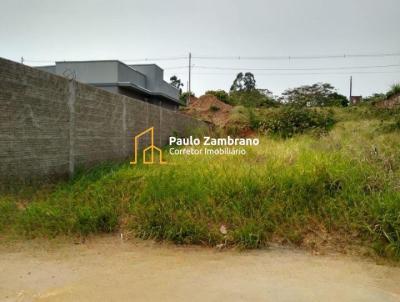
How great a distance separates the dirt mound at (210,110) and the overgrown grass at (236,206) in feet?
49.2

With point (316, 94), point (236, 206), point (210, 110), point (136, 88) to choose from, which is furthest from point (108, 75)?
point (316, 94)

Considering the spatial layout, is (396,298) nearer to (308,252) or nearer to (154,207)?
(308,252)

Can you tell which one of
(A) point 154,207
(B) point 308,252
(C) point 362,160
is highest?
(C) point 362,160

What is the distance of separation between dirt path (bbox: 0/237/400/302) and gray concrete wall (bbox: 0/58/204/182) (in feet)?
4.88

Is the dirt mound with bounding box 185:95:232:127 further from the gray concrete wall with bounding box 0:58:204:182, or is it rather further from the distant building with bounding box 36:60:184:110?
the gray concrete wall with bounding box 0:58:204:182

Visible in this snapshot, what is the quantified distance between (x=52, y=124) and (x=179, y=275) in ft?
11.3

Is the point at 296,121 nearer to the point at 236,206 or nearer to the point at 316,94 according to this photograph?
the point at 236,206

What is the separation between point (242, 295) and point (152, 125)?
7.78m

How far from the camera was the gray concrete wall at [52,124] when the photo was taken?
181 inches

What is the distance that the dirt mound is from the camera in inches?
834

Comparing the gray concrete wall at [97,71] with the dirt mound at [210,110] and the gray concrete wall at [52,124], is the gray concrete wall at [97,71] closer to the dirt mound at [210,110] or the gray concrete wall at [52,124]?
the dirt mound at [210,110]

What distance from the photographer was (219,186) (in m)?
4.82

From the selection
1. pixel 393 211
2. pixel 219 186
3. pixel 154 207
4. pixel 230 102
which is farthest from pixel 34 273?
pixel 230 102

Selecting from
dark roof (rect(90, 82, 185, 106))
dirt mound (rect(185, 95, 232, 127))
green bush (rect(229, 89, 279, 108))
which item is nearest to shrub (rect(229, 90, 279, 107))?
green bush (rect(229, 89, 279, 108))
